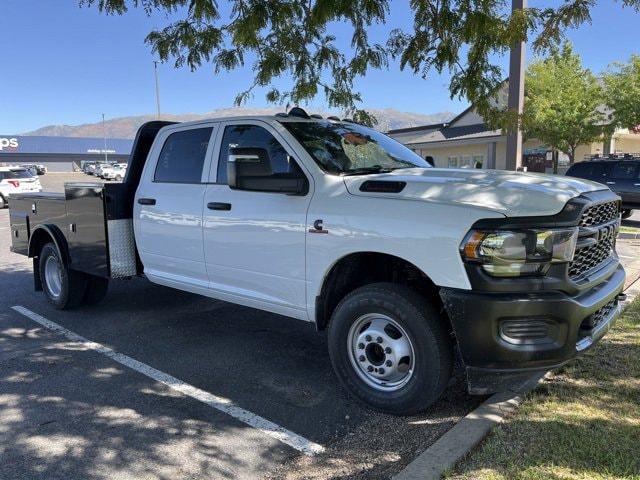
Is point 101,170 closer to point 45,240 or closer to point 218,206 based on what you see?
point 45,240

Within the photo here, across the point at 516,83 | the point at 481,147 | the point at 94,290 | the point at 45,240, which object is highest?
the point at 516,83

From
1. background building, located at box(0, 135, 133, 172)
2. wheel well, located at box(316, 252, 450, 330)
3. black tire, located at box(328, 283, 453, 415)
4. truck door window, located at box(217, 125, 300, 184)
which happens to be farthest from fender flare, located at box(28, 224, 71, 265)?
background building, located at box(0, 135, 133, 172)

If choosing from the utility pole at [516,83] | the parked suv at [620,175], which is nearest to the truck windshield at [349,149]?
the utility pole at [516,83]

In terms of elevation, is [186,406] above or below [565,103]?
below

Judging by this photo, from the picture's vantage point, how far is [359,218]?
3762mm

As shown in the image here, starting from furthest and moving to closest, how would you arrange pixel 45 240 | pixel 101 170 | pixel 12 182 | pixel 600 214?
pixel 101 170, pixel 12 182, pixel 45 240, pixel 600 214

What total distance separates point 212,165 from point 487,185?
2.48 meters

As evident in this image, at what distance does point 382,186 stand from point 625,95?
79.5 ft

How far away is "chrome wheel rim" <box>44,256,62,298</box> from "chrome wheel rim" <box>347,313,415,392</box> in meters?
4.35

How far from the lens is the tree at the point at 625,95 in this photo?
2352 cm

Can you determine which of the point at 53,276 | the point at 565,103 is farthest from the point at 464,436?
the point at 565,103

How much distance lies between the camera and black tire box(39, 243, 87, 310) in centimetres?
638

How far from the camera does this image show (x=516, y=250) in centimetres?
323

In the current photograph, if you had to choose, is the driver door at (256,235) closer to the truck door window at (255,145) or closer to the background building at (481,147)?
the truck door window at (255,145)
